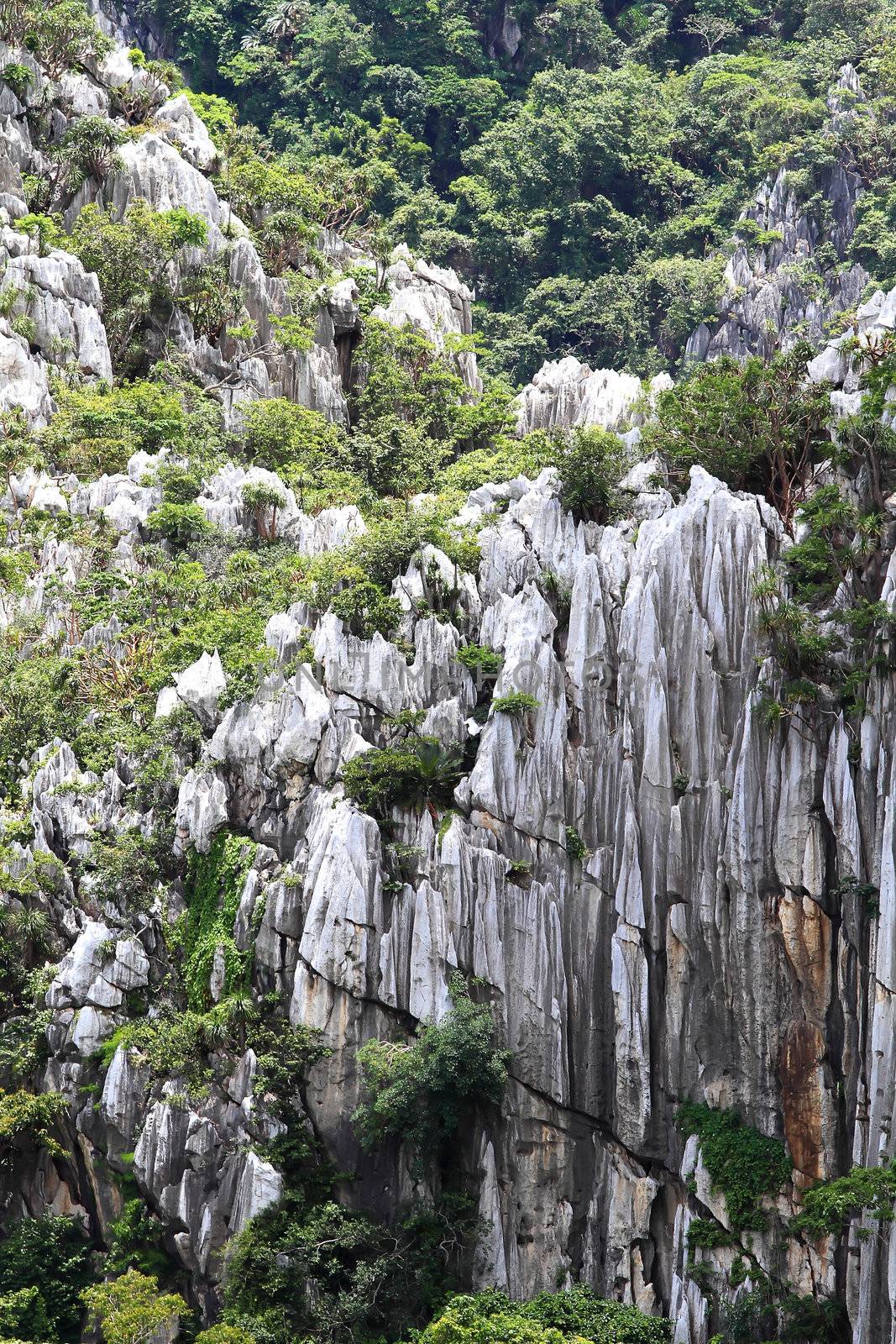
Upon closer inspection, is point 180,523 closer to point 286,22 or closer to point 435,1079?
point 435,1079

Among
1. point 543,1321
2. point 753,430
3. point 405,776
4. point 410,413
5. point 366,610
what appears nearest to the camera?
point 543,1321

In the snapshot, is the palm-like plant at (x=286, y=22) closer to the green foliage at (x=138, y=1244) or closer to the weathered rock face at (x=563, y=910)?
the weathered rock face at (x=563, y=910)

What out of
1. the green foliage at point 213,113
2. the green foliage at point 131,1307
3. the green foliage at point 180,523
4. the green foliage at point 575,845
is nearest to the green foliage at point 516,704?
the green foliage at point 575,845

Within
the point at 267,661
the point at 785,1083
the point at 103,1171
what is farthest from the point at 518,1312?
the point at 267,661

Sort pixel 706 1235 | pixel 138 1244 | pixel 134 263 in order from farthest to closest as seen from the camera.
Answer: pixel 134 263, pixel 138 1244, pixel 706 1235

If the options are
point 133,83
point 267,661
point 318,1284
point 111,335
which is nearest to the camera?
point 318,1284

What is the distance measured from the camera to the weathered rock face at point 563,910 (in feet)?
74.3

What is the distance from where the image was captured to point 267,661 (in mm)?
27891

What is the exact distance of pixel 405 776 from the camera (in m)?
25.6

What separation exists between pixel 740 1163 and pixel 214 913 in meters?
9.13

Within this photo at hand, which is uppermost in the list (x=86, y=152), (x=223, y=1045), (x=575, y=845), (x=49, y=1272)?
(x=86, y=152)

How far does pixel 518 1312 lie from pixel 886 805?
8.20 meters

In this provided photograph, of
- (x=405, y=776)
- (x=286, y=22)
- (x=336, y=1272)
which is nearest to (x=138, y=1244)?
(x=336, y=1272)

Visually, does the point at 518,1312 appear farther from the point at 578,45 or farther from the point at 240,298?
the point at 578,45
